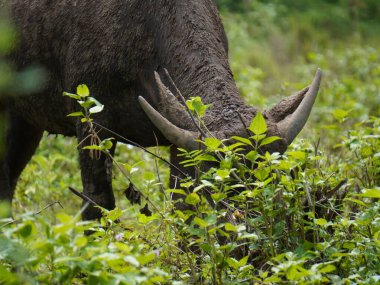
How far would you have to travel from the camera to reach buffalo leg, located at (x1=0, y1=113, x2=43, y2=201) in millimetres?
7551

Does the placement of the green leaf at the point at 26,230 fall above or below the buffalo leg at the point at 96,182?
above

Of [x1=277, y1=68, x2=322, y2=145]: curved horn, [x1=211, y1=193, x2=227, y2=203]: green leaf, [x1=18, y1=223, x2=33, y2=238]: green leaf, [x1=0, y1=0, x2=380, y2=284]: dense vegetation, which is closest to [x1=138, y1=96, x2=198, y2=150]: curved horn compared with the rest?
[x1=0, y1=0, x2=380, y2=284]: dense vegetation

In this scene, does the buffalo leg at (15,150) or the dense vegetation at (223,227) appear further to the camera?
the buffalo leg at (15,150)

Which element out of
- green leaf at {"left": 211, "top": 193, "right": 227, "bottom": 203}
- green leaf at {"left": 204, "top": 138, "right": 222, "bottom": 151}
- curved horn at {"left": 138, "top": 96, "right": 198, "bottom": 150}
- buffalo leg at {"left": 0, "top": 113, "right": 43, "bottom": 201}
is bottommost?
buffalo leg at {"left": 0, "top": 113, "right": 43, "bottom": 201}

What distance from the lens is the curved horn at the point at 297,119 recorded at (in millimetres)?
5434

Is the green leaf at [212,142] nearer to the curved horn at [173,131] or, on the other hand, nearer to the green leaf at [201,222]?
the green leaf at [201,222]

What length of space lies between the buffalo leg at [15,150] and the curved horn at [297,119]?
2878 mm

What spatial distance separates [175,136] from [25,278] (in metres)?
2.23

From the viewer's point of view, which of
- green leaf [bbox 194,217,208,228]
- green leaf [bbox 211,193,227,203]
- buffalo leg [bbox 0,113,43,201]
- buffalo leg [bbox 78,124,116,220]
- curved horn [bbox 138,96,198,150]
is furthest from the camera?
buffalo leg [bbox 0,113,43,201]

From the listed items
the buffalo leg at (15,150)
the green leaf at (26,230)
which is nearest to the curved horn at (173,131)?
the green leaf at (26,230)

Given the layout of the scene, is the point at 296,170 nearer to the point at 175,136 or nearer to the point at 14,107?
the point at 175,136

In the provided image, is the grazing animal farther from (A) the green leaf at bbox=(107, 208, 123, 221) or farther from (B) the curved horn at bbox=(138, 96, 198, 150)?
(A) the green leaf at bbox=(107, 208, 123, 221)

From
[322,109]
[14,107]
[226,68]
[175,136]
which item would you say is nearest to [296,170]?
[175,136]

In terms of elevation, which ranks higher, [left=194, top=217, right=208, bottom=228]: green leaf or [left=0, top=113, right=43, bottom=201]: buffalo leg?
[left=194, top=217, right=208, bottom=228]: green leaf
